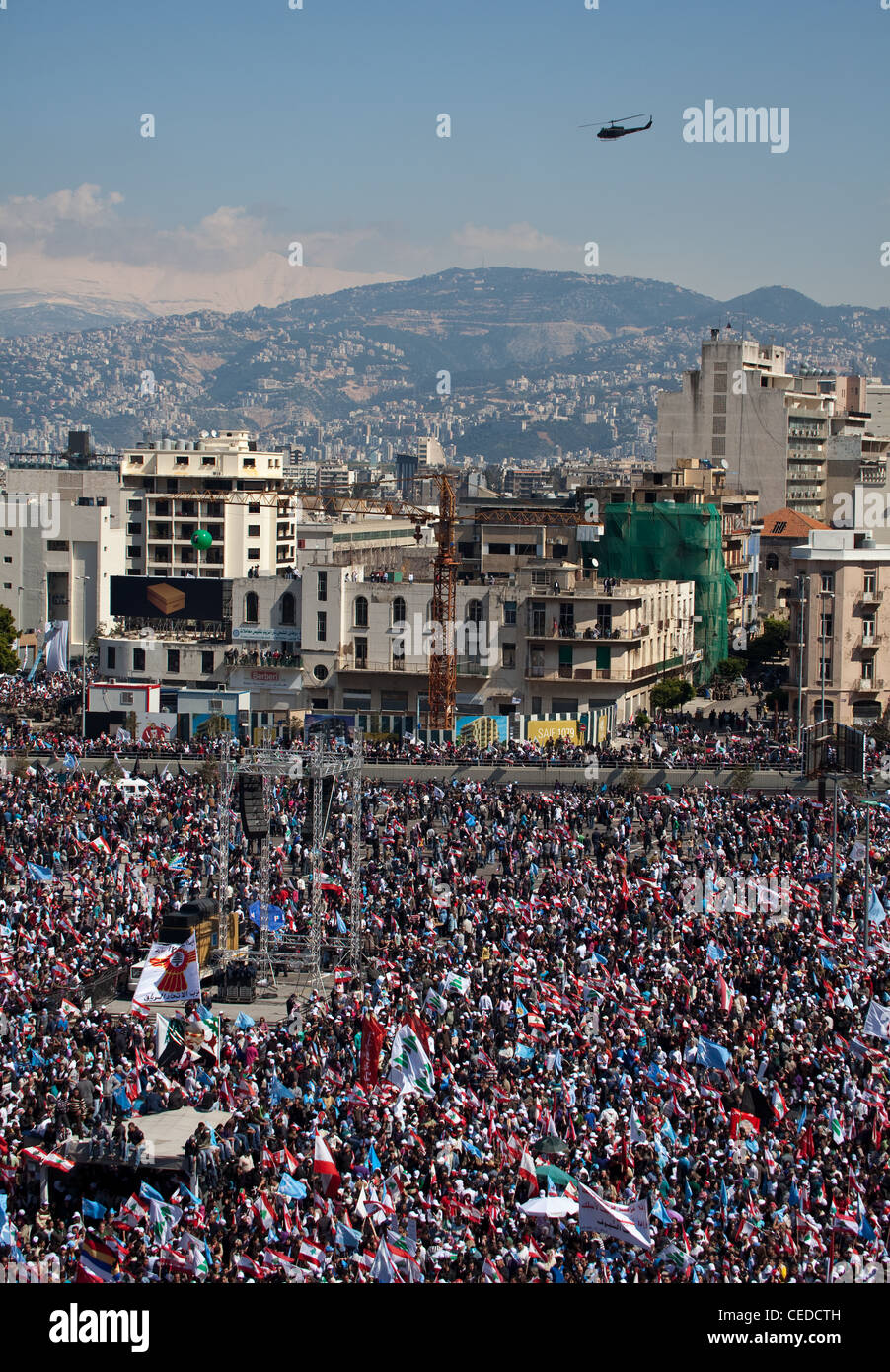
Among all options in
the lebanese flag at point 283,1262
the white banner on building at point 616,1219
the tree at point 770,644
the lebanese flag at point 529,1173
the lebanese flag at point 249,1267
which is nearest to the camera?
the lebanese flag at point 283,1262

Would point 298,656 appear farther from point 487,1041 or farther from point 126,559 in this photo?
point 487,1041

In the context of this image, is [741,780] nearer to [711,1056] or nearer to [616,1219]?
[711,1056]

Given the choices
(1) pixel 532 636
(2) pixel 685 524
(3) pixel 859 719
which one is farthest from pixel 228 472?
(3) pixel 859 719

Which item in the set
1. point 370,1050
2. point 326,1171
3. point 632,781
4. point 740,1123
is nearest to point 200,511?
point 632,781

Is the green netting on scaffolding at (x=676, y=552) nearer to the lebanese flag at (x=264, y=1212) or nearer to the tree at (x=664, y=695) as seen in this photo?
the tree at (x=664, y=695)

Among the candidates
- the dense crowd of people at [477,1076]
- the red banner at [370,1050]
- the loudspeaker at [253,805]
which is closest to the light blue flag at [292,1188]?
the dense crowd of people at [477,1076]

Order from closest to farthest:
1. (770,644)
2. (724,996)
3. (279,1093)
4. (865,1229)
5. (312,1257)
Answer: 1. (312,1257)
2. (865,1229)
3. (279,1093)
4. (724,996)
5. (770,644)

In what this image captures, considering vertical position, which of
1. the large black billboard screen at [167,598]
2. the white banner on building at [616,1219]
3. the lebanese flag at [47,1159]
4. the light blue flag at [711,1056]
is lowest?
the lebanese flag at [47,1159]
